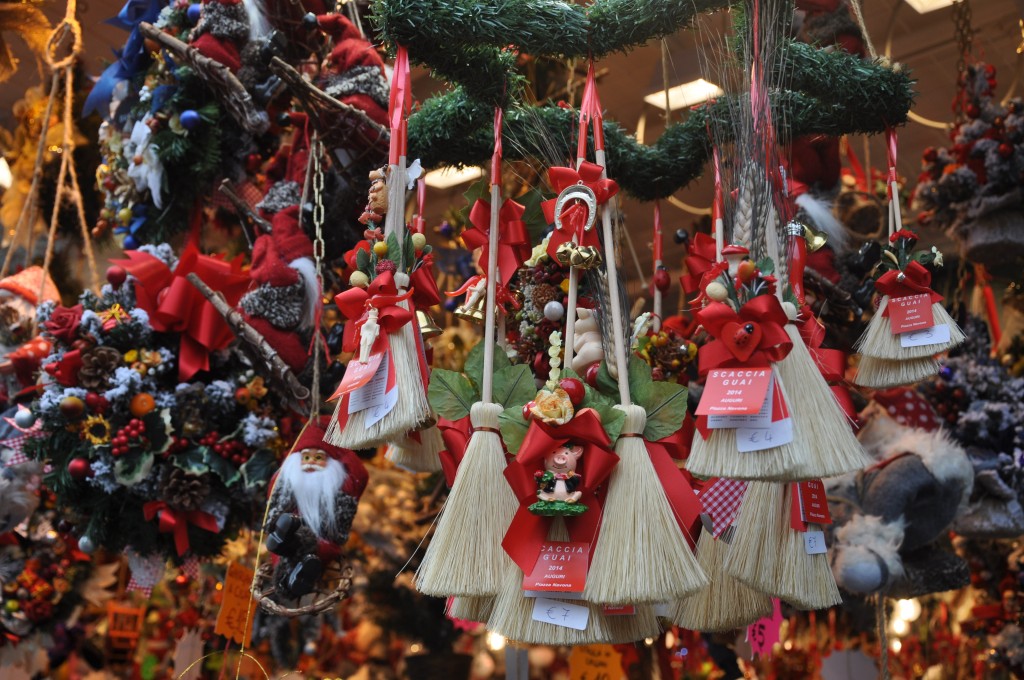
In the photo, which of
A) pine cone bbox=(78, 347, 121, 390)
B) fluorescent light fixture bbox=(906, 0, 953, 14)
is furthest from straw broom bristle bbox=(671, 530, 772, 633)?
fluorescent light fixture bbox=(906, 0, 953, 14)

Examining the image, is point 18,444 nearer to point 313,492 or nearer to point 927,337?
point 313,492

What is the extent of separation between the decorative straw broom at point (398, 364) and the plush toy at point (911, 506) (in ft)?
3.91

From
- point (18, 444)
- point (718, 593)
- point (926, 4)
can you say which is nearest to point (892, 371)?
point (718, 593)

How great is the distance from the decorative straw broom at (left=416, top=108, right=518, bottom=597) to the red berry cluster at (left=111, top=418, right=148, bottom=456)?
0.89 m

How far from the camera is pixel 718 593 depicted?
1.49 metres

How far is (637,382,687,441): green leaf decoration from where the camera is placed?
4.46ft

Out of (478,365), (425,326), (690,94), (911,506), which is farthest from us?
(690,94)

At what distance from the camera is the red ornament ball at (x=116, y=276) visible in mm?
2082

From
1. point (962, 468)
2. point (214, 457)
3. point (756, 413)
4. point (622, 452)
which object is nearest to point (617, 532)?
point (622, 452)

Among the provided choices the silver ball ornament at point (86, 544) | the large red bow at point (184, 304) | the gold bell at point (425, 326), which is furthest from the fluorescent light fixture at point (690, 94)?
the silver ball ornament at point (86, 544)

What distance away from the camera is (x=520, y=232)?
158cm

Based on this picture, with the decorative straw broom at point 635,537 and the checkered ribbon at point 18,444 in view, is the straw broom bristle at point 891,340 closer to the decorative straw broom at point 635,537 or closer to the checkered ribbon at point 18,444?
the decorative straw broom at point 635,537

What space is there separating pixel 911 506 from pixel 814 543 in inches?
36.8

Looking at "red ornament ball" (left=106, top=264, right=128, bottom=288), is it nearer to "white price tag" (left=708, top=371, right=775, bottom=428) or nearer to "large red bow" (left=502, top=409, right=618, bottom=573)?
"large red bow" (left=502, top=409, right=618, bottom=573)
